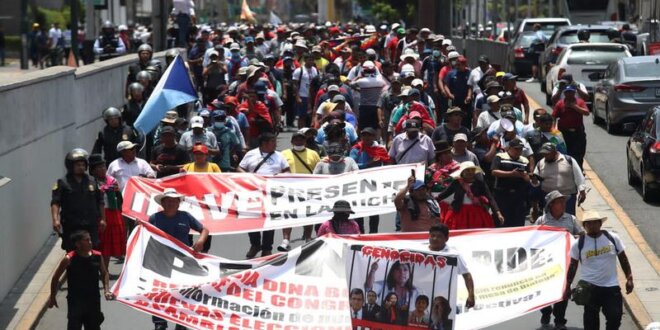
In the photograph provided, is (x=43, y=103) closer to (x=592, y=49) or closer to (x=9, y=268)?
(x=9, y=268)

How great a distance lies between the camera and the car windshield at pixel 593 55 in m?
32.2

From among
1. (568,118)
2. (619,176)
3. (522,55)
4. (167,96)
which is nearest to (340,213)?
(167,96)

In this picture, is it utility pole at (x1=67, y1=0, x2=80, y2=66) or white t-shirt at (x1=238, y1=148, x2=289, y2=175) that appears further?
utility pole at (x1=67, y1=0, x2=80, y2=66)

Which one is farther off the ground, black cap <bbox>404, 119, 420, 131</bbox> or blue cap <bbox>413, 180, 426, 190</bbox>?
black cap <bbox>404, 119, 420, 131</bbox>

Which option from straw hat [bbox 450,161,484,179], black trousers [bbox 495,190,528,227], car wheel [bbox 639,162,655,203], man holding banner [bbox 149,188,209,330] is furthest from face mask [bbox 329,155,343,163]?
car wheel [bbox 639,162,655,203]

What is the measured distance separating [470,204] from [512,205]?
1428 mm

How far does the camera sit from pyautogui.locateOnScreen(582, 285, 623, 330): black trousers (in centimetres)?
1256

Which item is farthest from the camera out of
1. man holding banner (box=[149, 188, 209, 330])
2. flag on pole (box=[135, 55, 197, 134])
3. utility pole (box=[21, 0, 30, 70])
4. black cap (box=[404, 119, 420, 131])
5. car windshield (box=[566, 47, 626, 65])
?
utility pole (box=[21, 0, 30, 70])

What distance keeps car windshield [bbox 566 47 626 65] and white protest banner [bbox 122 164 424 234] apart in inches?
655

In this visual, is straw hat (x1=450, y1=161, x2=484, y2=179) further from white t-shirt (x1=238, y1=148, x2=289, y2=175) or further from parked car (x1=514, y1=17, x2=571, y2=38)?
parked car (x1=514, y1=17, x2=571, y2=38)

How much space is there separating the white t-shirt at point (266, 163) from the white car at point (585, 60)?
15.7m

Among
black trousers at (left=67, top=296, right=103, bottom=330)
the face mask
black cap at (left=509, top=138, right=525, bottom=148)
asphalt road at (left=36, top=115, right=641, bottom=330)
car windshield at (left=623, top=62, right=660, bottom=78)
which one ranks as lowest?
asphalt road at (left=36, top=115, right=641, bottom=330)

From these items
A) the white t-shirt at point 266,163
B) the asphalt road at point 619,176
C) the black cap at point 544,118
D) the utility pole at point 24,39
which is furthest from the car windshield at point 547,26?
the white t-shirt at point 266,163

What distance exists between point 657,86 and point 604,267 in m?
15.2
